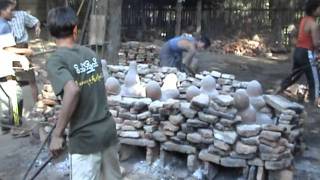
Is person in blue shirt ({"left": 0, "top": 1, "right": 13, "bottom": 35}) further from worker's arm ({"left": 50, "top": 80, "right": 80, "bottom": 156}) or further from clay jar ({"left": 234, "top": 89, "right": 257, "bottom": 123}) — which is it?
worker's arm ({"left": 50, "top": 80, "right": 80, "bottom": 156})

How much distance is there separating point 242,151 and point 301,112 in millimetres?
1108

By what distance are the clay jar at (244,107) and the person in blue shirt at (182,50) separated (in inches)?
115

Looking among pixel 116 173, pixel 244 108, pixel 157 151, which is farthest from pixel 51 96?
pixel 116 173

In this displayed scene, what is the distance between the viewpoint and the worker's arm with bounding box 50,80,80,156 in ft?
10.7

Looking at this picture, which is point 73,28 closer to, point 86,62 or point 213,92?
point 86,62

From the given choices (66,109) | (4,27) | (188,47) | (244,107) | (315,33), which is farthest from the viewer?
(188,47)

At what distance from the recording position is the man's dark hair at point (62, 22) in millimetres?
3340

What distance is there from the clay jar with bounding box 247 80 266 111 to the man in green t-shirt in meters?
2.41

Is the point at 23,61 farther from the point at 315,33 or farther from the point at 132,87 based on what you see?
the point at 315,33

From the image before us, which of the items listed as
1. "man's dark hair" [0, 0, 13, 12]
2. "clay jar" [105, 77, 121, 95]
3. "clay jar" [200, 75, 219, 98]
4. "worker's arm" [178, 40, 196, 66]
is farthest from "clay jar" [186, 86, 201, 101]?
"man's dark hair" [0, 0, 13, 12]

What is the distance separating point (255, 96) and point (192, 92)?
0.69m

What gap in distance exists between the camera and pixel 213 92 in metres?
5.68

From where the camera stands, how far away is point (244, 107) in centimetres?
528

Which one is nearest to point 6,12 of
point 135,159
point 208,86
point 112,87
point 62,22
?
point 112,87
